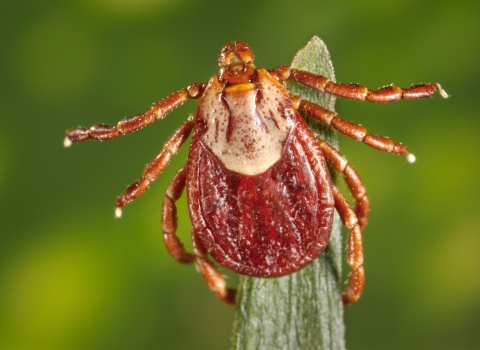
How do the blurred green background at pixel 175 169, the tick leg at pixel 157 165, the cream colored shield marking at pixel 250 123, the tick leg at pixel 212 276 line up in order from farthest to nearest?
1. the blurred green background at pixel 175 169
2. the tick leg at pixel 212 276
3. the tick leg at pixel 157 165
4. the cream colored shield marking at pixel 250 123

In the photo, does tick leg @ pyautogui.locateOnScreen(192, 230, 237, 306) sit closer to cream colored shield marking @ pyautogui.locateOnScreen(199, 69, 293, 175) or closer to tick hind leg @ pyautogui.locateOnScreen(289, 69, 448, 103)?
cream colored shield marking @ pyautogui.locateOnScreen(199, 69, 293, 175)

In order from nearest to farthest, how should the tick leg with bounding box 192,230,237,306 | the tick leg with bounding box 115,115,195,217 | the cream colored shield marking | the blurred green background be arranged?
the cream colored shield marking, the tick leg with bounding box 115,115,195,217, the tick leg with bounding box 192,230,237,306, the blurred green background

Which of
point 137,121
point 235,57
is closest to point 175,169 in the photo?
point 137,121

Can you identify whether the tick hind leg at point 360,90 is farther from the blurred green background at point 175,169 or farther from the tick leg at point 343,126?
the blurred green background at point 175,169

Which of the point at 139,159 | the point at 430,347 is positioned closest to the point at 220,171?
the point at 139,159

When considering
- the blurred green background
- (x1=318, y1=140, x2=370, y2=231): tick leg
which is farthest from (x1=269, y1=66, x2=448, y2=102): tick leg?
the blurred green background

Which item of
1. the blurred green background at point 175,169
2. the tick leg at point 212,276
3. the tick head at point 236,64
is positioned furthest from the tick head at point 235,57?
the blurred green background at point 175,169

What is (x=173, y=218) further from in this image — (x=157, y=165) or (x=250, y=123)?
(x=250, y=123)
